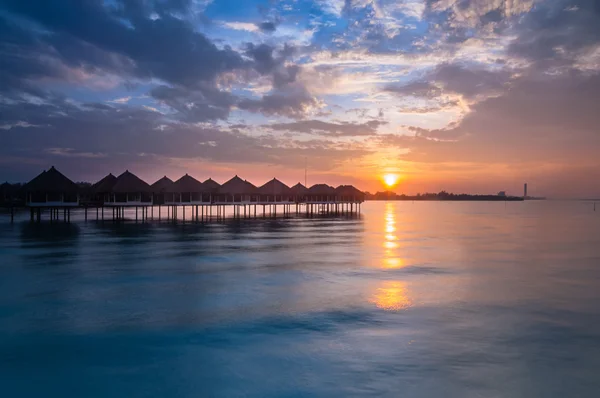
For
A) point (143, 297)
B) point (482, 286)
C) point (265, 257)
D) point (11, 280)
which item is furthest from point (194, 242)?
point (482, 286)

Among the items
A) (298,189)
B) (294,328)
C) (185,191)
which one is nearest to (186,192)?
(185,191)

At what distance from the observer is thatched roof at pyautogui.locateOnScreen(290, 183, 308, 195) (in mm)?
61444

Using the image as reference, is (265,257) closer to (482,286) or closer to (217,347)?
(482,286)

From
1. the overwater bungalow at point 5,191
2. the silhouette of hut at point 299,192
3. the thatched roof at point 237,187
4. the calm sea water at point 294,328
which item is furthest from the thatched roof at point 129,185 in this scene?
the overwater bungalow at point 5,191

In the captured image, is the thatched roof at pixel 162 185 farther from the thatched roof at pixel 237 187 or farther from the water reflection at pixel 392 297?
the water reflection at pixel 392 297

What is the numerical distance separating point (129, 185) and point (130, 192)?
0.76 metres

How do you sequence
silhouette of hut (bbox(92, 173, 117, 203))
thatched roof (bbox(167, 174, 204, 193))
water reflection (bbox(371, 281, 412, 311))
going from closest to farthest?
1. water reflection (bbox(371, 281, 412, 311))
2. silhouette of hut (bbox(92, 173, 117, 203))
3. thatched roof (bbox(167, 174, 204, 193))

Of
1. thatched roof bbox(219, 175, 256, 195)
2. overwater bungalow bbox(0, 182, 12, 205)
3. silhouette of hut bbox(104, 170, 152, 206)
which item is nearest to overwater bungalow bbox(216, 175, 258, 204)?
thatched roof bbox(219, 175, 256, 195)

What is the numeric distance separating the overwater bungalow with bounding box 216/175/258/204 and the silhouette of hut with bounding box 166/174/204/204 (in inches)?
127

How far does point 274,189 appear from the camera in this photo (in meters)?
58.0

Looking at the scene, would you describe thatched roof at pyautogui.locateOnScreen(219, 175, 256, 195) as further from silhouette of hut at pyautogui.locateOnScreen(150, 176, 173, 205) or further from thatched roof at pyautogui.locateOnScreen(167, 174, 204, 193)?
silhouette of hut at pyautogui.locateOnScreen(150, 176, 173, 205)

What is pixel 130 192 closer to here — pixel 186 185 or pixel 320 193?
pixel 186 185

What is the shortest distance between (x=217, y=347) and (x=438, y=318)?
197 inches

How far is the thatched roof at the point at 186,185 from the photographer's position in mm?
47500
